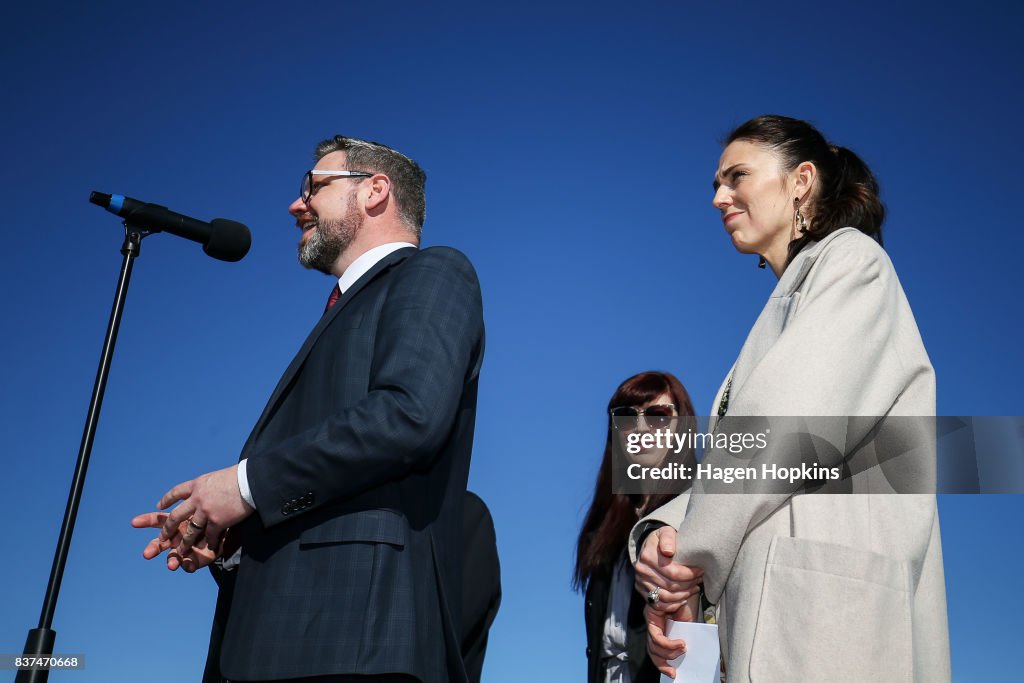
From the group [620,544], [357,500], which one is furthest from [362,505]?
[620,544]

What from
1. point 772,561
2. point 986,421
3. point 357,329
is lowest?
point 772,561

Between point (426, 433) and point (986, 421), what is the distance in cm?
163

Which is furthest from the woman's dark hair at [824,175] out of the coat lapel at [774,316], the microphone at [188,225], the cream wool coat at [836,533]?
the microphone at [188,225]

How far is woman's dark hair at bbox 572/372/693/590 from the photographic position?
14.3 feet

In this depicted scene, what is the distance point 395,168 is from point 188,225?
33.2 inches

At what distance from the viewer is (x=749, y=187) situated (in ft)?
8.82

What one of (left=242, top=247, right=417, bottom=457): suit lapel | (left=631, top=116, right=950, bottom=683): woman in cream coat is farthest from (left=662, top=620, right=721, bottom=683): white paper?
(left=242, top=247, right=417, bottom=457): suit lapel

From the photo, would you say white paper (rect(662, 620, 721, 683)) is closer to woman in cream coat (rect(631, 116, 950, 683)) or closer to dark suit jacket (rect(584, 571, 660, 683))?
woman in cream coat (rect(631, 116, 950, 683))

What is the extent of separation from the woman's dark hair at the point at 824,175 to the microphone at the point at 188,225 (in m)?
1.80

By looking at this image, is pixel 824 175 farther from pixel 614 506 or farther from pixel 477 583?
pixel 614 506

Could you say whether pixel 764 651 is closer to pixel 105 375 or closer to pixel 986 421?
pixel 986 421

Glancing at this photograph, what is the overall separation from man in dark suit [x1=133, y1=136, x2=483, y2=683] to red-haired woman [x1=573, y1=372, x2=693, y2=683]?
4.75 feet

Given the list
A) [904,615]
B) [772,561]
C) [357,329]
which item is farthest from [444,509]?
[904,615]

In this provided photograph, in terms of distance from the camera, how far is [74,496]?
246 centimetres
